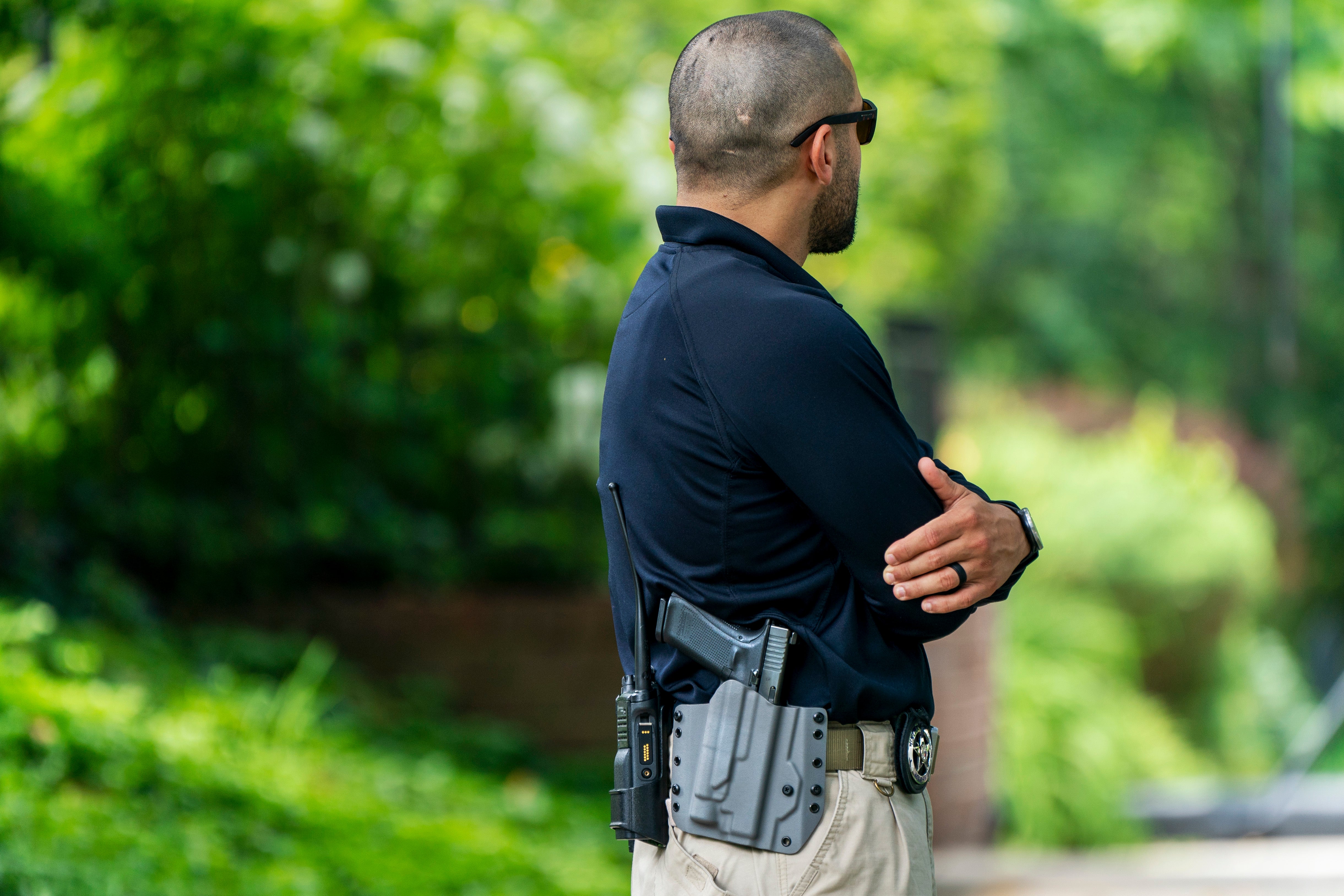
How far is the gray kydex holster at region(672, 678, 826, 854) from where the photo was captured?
5.80 ft

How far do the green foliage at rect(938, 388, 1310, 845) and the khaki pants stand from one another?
5.10 meters

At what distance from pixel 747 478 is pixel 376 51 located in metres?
4.36

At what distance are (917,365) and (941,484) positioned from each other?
4300mm

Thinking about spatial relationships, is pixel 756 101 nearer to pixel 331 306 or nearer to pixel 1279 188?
pixel 331 306

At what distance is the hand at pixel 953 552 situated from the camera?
1.72m

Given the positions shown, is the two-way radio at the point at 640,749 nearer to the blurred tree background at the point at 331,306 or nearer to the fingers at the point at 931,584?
the fingers at the point at 931,584

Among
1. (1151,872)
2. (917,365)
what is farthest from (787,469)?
(1151,872)

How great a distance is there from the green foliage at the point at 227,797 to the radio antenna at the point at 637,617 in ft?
6.86

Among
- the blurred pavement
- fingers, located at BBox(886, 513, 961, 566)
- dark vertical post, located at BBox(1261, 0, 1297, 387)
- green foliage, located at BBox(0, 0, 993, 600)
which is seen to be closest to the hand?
fingers, located at BBox(886, 513, 961, 566)

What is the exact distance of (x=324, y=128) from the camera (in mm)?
5746

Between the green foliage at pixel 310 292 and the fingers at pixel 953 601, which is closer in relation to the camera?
the fingers at pixel 953 601

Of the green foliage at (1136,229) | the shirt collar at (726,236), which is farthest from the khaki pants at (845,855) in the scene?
the green foliage at (1136,229)

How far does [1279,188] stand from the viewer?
1346 cm

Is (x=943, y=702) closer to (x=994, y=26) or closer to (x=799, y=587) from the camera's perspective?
(x=799, y=587)
